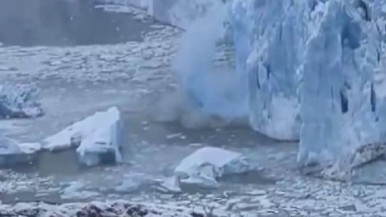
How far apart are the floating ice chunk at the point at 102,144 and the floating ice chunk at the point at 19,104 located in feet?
2.31

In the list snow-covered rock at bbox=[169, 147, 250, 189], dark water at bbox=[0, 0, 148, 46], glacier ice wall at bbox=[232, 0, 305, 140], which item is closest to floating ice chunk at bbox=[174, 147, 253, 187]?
→ snow-covered rock at bbox=[169, 147, 250, 189]

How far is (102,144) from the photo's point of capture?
4.26m

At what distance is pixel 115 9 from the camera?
952 cm

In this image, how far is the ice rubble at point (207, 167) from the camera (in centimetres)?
387

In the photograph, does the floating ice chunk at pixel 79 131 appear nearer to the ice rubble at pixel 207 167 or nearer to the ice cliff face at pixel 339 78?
the ice rubble at pixel 207 167

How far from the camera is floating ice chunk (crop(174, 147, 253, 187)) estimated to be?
389cm

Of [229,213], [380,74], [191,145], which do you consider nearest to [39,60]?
[191,145]

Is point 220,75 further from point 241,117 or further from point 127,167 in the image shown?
point 127,167

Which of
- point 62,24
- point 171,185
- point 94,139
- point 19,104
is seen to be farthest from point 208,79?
point 62,24

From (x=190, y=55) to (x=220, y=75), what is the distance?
414 millimetres

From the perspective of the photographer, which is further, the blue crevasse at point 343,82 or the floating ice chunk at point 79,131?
the floating ice chunk at point 79,131

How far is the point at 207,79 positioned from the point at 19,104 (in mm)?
864

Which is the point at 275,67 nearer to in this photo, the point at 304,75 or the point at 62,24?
the point at 304,75

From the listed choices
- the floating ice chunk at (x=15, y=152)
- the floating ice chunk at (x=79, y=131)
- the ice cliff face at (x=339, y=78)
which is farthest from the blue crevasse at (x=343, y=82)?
the floating ice chunk at (x=15, y=152)
